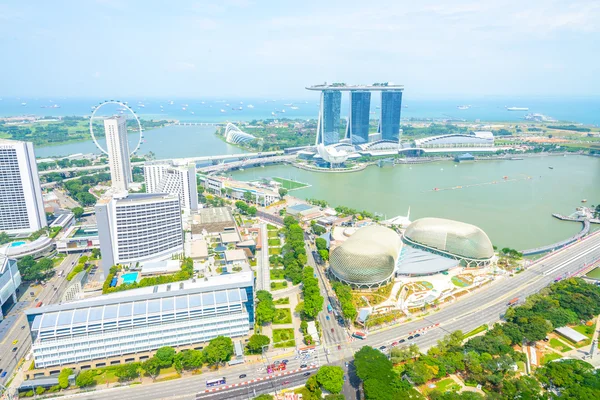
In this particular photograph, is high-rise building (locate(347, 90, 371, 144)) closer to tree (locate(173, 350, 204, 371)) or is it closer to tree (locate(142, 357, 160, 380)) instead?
tree (locate(173, 350, 204, 371))

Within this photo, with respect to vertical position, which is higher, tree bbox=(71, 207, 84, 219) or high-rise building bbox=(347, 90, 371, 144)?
high-rise building bbox=(347, 90, 371, 144)

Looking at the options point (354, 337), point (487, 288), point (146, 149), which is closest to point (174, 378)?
point (354, 337)

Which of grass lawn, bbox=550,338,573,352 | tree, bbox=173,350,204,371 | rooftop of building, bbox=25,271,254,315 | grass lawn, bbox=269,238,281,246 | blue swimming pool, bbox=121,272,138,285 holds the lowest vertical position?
grass lawn, bbox=269,238,281,246

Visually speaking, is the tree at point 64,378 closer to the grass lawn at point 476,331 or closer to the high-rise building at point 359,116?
the grass lawn at point 476,331

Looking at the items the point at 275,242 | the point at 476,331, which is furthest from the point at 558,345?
the point at 275,242

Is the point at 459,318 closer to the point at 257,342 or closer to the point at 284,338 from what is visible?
the point at 284,338

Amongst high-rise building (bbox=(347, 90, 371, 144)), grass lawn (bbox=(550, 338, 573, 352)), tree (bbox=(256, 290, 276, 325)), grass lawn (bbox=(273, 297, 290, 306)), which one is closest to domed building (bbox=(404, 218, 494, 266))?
grass lawn (bbox=(550, 338, 573, 352))
